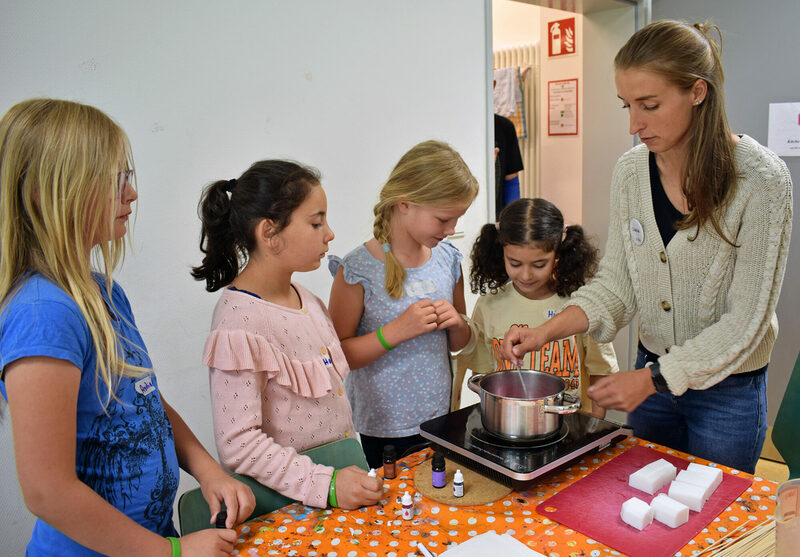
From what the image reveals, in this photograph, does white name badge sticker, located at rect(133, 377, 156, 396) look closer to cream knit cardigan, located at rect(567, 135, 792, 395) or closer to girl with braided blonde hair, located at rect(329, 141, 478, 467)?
girl with braided blonde hair, located at rect(329, 141, 478, 467)

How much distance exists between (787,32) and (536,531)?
2937 mm

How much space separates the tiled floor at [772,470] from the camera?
9.23 ft

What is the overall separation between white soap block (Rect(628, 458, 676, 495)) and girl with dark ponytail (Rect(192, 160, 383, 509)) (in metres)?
0.47

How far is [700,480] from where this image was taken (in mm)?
1096

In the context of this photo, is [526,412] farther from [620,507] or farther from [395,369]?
[395,369]

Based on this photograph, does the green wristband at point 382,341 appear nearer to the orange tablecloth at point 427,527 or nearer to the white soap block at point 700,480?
the orange tablecloth at point 427,527

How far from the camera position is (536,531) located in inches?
40.5

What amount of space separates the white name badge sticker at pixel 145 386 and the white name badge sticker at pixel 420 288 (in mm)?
782

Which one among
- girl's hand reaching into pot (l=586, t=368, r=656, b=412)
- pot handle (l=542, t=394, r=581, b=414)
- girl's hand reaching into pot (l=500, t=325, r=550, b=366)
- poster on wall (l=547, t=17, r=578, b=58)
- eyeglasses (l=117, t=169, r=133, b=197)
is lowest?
girl's hand reaching into pot (l=586, t=368, r=656, b=412)

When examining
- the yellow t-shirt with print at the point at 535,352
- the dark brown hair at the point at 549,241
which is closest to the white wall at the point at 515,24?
the dark brown hair at the point at 549,241

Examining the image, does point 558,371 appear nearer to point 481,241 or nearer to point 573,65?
point 481,241

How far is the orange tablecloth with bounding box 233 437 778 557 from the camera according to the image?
3.25 ft

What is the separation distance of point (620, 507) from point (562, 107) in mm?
3333

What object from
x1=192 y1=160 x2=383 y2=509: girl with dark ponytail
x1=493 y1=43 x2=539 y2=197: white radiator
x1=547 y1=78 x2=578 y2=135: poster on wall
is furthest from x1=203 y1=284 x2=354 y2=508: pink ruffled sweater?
x1=493 y1=43 x2=539 y2=197: white radiator
